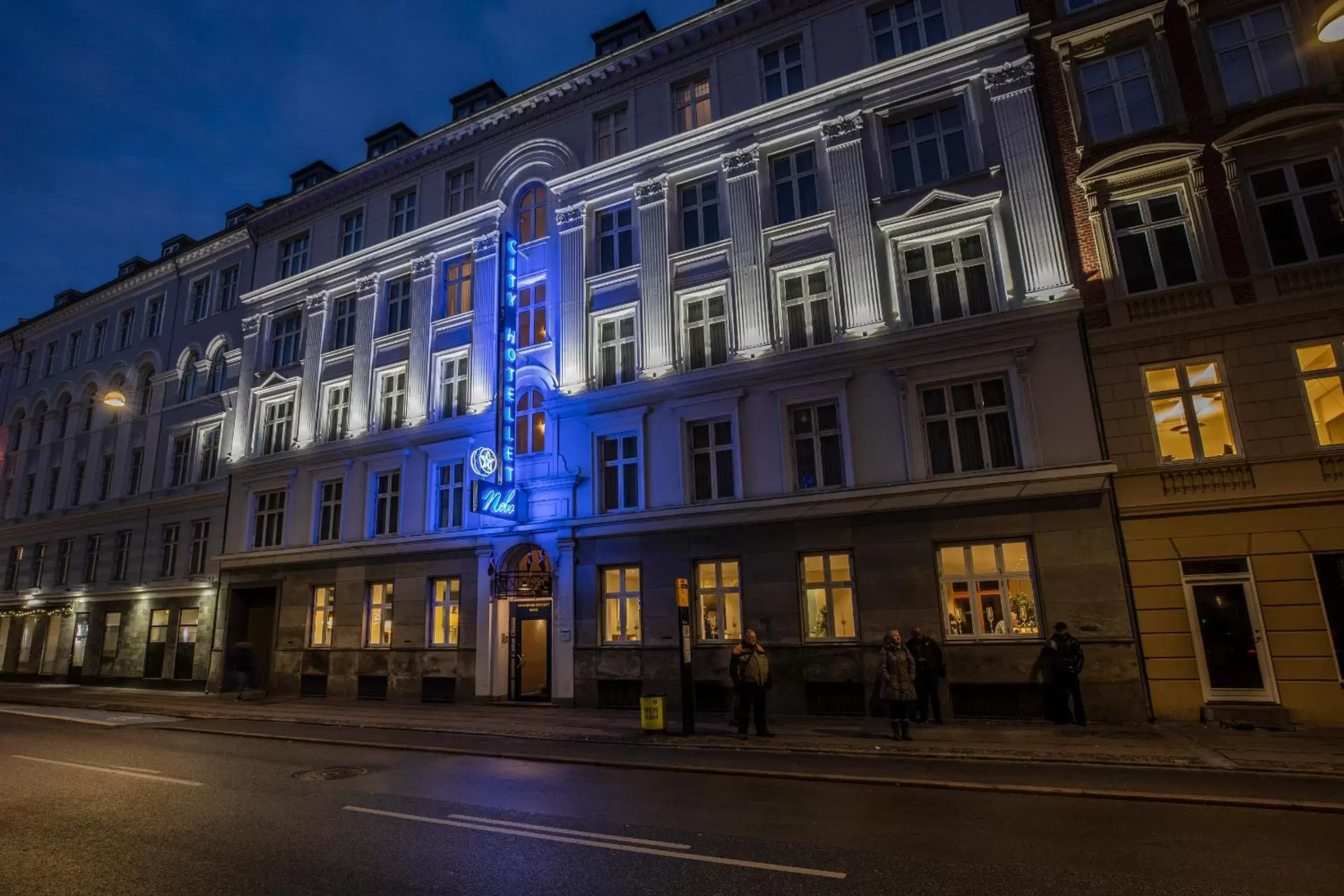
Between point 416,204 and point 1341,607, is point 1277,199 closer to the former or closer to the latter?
point 1341,607

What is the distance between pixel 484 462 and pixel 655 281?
7493 millimetres

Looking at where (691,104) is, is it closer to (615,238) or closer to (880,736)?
(615,238)

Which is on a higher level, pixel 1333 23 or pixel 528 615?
pixel 1333 23

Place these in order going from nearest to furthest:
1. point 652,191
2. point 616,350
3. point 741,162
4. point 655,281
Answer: point 741,162, point 655,281, point 616,350, point 652,191

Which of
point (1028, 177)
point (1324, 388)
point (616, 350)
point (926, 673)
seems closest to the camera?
point (1324, 388)

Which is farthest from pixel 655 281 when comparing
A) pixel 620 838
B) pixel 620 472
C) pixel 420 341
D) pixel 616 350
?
pixel 620 838

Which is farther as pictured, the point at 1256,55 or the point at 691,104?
the point at 691,104

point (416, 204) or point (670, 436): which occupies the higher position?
point (416, 204)

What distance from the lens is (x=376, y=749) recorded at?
1335 centimetres

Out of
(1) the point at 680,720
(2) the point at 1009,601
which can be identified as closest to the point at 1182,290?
(2) the point at 1009,601

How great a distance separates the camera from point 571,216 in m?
22.9

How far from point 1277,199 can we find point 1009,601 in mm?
10617

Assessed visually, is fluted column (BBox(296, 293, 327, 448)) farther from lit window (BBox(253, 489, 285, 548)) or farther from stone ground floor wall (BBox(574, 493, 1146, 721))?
stone ground floor wall (BBox(574, 493, 1146, 721))

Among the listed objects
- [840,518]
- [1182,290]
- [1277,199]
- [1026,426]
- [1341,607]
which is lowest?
[1341,607]
